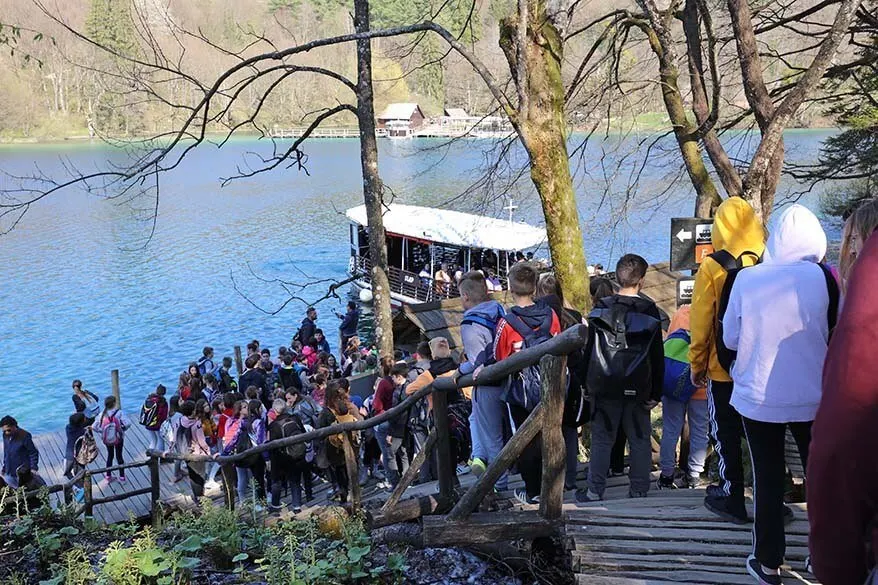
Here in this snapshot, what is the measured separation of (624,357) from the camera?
4.23 metres

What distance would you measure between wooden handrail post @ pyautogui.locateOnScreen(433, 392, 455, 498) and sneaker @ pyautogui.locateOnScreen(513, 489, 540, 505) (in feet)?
1.56

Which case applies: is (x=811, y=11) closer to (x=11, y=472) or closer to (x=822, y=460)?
(x=822, y=460)

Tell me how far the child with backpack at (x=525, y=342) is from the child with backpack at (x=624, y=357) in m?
0.29

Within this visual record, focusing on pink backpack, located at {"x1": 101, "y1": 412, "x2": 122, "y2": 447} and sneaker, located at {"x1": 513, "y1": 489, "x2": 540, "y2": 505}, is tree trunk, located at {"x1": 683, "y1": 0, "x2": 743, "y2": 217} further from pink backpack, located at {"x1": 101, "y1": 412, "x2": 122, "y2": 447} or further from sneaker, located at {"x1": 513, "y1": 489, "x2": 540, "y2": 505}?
pink backpack, located at {"x1": 101, "y1": 412, "x2": 122, "y2": 447}

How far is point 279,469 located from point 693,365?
5988 mm

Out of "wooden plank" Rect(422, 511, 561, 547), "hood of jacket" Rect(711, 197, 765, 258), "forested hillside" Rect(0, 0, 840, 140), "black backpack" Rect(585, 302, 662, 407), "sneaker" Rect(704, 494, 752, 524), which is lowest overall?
"wooden plank" Rect(422, 511, 561, 547)

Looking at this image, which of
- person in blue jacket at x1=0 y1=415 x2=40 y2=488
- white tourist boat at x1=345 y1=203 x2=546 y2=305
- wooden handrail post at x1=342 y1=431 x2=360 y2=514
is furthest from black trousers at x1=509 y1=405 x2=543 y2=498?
white tourist boat at x1=345 y1=203 x2=546 y2=305

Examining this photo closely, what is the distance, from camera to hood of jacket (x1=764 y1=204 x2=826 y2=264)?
3.16 m

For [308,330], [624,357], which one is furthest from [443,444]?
[308,330]

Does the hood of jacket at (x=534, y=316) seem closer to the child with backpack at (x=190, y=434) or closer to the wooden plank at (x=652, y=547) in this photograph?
the wooden plank at (x=652, y=547)

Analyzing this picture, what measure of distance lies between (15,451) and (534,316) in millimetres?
7827

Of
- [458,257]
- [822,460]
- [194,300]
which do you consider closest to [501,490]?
[822,460]

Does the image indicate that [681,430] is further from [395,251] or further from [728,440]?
[395,251]

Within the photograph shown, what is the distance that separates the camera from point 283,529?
16.7ft
